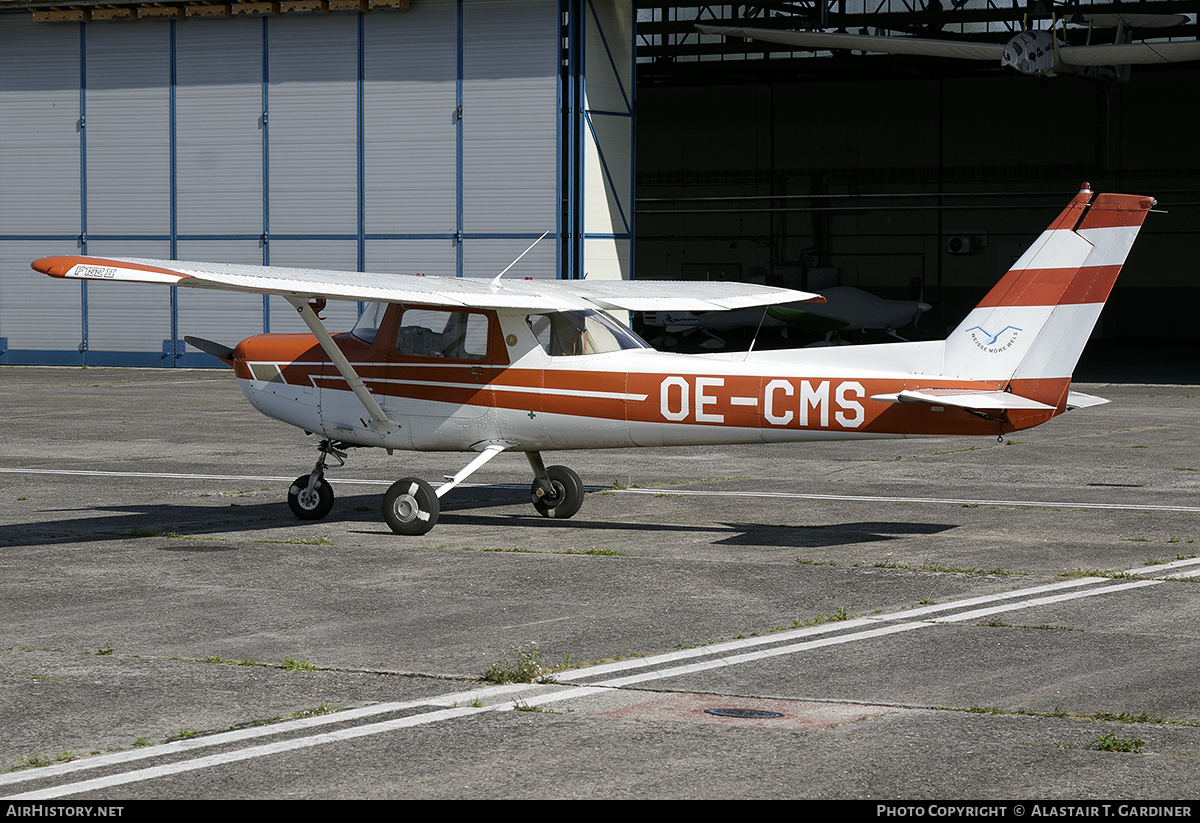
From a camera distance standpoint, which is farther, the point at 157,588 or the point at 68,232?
the point at 68,232

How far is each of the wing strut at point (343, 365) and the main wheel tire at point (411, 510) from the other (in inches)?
35.9

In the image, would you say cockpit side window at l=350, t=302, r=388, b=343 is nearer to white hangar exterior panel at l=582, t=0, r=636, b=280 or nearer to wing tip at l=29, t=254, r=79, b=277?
wing tip at l=29, t=254, r=79, b=277

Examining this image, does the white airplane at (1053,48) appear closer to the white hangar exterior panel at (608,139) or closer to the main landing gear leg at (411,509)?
the white hangar exterior panel at (608,139)

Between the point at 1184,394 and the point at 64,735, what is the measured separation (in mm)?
27682

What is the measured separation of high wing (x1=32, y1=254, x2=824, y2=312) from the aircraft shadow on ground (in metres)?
2.10

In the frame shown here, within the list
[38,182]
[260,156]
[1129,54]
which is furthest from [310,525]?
[38,182]

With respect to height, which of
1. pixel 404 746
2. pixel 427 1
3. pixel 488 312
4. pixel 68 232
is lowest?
pixel 404 746

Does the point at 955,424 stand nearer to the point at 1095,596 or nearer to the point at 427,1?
the point at 1095,596

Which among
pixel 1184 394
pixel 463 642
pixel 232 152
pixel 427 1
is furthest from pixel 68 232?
pixel 463 642

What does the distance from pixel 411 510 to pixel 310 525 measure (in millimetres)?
1266

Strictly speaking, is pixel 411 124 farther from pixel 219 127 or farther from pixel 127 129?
pixel 127 129

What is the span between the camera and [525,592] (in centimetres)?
1017

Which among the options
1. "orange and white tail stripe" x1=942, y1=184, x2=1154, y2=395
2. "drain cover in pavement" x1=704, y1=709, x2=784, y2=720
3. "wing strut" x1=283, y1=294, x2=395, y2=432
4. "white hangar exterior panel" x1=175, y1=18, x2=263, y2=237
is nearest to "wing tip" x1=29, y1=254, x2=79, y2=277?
"wing strut" x1=283, y1=294, x2=395, y2=432

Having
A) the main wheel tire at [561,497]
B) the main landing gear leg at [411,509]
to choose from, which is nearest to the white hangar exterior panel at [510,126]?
the main wheel tire at [561,497]
